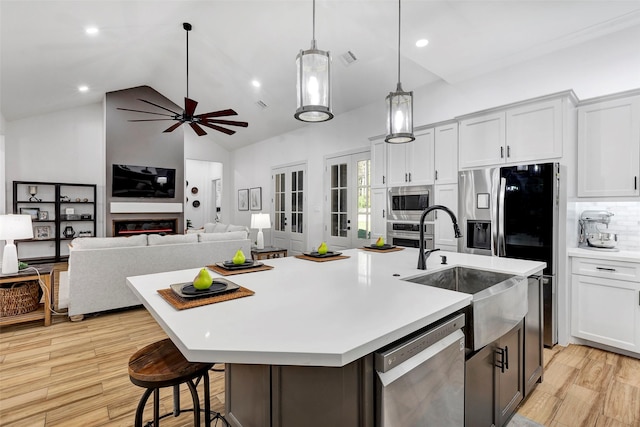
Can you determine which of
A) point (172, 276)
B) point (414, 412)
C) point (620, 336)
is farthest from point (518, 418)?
point (172, 276)

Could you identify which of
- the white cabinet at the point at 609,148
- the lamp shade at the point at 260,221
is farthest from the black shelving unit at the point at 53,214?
the white cabinet at the point at 609,148

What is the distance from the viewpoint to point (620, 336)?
104 inches

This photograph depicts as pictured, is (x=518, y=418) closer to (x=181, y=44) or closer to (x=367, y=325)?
(x=367, y=325)

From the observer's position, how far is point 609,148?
2.81 m

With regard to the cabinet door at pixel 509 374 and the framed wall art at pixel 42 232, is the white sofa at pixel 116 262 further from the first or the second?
the framed wall art at pixel 42 232

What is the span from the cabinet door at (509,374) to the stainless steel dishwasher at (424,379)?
0.45 metres

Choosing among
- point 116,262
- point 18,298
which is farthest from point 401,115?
point 18,298

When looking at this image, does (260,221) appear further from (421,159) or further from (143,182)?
(143,182)

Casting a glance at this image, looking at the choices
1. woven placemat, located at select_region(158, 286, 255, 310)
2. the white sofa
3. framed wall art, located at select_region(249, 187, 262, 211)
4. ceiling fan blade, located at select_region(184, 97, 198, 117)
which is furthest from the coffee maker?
framed wall art, located at select_region(249, 187, 262, 211)

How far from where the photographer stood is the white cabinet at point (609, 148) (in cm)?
268

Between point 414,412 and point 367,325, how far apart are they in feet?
1.29

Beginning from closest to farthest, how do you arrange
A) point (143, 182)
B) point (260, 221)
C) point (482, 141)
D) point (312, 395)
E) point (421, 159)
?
1. point (312, 395)
2. point (482, 141)
3. point (421, 159)
4. point (260, 221)
5. point (143, 182)

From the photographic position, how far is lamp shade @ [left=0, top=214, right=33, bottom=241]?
10.3 feet

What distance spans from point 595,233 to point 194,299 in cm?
364
